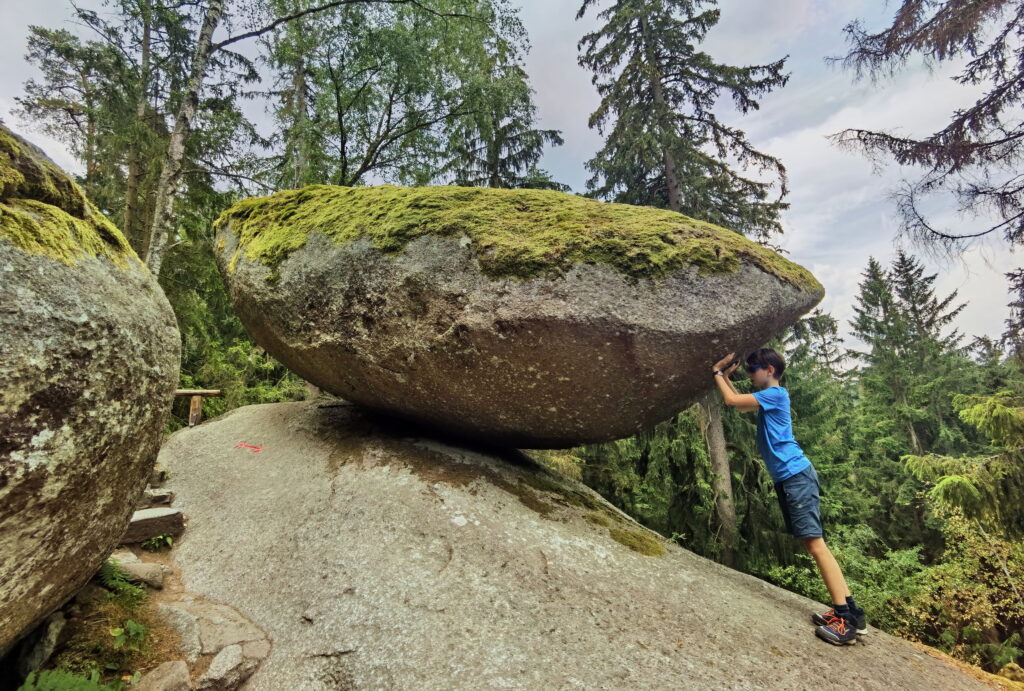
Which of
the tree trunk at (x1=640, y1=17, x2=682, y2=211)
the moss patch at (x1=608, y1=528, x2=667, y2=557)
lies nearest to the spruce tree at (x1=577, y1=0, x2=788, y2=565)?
the tree trunk at (x1=640, y1=17, x2=682, y2=211)

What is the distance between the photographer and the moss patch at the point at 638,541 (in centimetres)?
441

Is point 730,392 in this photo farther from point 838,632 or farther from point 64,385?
point 64,385

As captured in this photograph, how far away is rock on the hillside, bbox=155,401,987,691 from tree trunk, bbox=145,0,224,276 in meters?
4.53

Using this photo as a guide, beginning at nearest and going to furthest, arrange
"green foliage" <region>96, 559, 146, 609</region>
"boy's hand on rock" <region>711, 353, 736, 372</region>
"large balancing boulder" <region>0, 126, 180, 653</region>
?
"large balancing boulder" <region>0, 126, 180, 653</region> → "green foliage" <region>96, 559, 146, 609</region> → "boy's hand on rock" <region>711, 353, 736, 372</region>

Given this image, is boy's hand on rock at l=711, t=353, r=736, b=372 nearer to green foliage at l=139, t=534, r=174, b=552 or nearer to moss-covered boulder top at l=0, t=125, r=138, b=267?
moss-covered boulder top at l=0, t=125, r=138, b=267

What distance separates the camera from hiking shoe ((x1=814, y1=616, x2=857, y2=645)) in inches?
133

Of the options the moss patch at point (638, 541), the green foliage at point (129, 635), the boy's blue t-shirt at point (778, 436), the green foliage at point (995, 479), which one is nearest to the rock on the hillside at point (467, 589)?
the moss patch at point (638, 541)

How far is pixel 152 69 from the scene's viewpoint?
34.3 feet

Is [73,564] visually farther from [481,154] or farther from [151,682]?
[481,154]

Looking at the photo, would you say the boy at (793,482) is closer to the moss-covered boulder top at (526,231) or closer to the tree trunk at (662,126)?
the moss-covered boulder top at (526,231)

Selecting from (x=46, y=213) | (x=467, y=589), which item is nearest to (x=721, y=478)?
(x=467, y=589)

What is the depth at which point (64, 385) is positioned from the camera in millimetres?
2139

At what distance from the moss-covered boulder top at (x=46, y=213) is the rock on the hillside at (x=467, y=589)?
2625 mm

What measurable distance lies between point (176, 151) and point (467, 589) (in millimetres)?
8911
